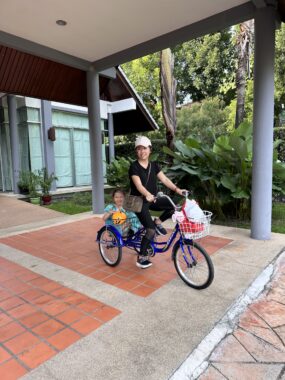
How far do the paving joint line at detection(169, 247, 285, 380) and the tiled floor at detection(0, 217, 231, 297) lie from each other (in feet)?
2.76

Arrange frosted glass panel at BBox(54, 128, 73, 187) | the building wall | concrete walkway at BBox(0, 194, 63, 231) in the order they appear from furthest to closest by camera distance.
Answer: frosted glass panel at BBox(54, 128, 73, 187) < the building wall < concrete walkway at BBox(0, 194, 63, 231)

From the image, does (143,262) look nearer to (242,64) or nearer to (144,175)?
(144,175)

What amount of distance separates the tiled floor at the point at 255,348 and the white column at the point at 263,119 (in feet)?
6.74

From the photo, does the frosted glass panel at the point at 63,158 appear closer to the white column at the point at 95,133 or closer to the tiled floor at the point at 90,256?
the white column at the point at 95,133

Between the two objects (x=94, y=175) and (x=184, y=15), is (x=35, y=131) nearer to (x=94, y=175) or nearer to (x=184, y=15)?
(x=94, y=175)

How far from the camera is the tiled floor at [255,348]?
2.02 metres

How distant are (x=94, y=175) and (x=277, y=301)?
16.9ft

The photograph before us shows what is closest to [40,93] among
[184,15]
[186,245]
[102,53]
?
[102,53]

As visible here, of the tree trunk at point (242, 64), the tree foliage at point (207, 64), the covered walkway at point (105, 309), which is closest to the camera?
the covered walkway at point (105, 309)

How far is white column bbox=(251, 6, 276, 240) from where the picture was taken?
4.46m

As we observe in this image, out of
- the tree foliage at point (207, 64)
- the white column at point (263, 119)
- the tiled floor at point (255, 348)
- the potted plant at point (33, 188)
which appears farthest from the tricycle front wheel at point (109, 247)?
the tree foliage at point (207, 64)

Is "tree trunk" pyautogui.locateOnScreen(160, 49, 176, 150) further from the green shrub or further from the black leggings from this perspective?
the black leggings

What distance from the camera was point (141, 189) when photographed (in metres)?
3.26

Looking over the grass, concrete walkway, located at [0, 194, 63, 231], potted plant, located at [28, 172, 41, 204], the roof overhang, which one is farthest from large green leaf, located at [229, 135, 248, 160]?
potted plant, located at [28, 172, 41, 204]
